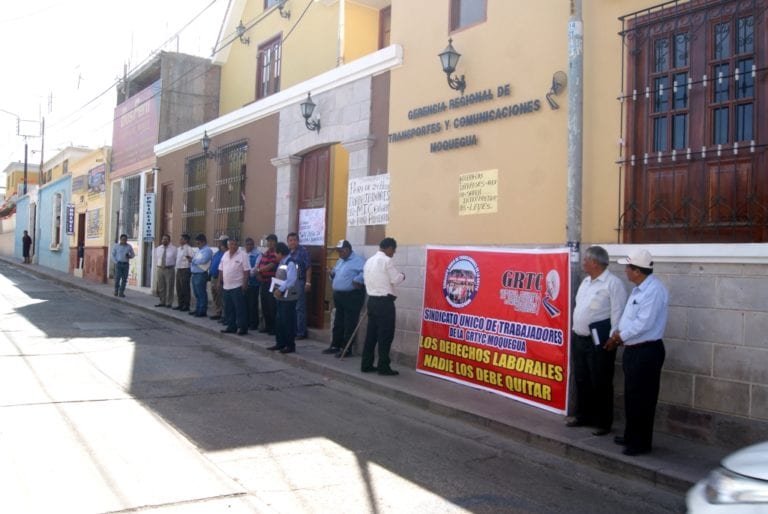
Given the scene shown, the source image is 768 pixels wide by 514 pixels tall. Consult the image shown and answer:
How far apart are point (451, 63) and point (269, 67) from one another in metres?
9.14

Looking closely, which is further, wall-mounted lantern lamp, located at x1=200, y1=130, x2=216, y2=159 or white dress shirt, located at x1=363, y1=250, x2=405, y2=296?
wall-mounted lantern lamp, located at x1=200, y1=130, x2=216, y2=159

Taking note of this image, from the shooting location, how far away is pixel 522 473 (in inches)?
206

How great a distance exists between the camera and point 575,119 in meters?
6.71

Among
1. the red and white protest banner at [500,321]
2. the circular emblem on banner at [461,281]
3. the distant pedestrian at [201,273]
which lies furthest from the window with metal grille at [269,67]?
the circular emblem on banner at [461,281]

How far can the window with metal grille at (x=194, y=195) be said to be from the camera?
16047mm

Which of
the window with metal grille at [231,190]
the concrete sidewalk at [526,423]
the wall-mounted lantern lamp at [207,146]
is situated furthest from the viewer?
the wall-mounted lantern lamp at [207,146]

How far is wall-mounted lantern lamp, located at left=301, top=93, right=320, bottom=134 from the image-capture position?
37.1 feet

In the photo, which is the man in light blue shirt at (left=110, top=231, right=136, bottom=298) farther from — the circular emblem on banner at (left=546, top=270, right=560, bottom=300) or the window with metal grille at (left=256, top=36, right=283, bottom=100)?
the circular emblem on banner at (left=546, top=270, right=560, bottom=300)

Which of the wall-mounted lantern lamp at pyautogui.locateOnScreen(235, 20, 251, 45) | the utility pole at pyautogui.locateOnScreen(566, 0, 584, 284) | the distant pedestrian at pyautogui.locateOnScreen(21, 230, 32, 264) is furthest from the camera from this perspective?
the distant pedestrian at pyautogui.locateOnScreen(21, 230, 32, 264)

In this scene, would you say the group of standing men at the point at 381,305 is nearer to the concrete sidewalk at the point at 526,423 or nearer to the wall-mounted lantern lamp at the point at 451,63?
the concrete sidewalk at the point at 526,423

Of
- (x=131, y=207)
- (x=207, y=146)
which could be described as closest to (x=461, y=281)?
(x=207, y=146)

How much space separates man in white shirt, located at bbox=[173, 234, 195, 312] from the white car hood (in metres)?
13.2

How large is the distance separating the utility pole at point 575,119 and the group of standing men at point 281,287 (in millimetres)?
2485

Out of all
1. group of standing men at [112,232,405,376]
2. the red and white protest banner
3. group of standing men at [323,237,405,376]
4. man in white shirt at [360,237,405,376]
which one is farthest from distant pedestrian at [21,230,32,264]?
the red and white protest banner
